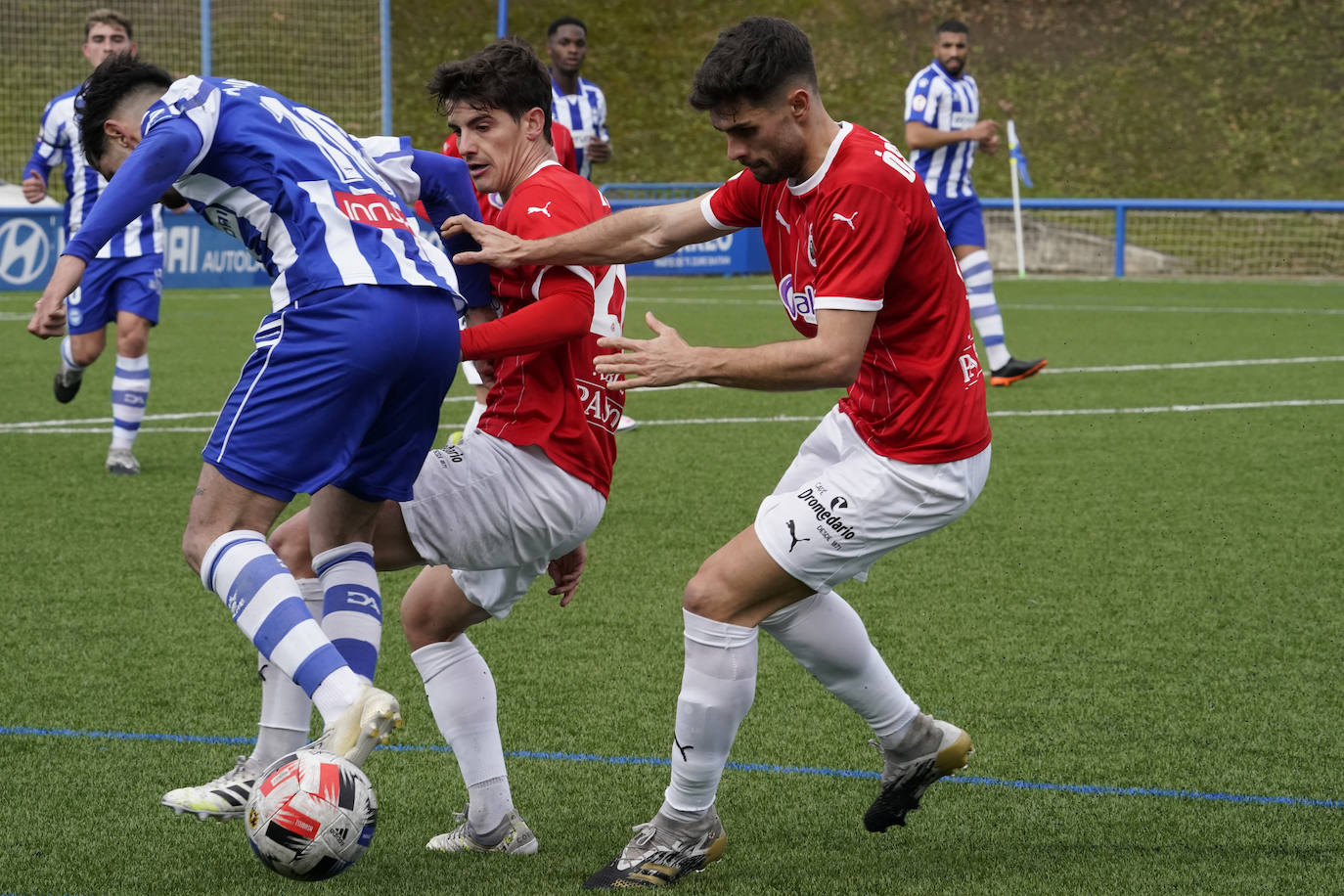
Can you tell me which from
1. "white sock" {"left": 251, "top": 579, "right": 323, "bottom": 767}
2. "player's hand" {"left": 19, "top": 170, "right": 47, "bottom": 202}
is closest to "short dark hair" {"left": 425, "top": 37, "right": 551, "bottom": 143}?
"white sock" {"left": 251, "top": 579, "right": 323, "bottom": 767}

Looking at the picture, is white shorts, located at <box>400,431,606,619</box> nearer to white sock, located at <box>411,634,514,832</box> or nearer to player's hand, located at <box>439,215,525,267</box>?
white sock, located at <box>411,634,514,832</box>

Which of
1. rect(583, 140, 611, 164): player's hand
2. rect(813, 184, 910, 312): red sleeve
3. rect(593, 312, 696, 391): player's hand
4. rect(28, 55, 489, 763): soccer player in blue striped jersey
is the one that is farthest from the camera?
rect(583, 140, 611, 164): player's hand

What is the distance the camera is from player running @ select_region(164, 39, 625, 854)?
356cm

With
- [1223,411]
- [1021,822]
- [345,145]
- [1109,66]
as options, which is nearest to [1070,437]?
[1223,411]

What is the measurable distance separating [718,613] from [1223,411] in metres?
7.40

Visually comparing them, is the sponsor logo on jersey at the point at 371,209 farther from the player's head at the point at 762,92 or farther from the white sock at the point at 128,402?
the white sock at the point at 128,402

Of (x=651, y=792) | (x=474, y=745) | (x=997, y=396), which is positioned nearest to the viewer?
(x=474, y=745)

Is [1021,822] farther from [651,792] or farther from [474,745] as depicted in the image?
[474,745]

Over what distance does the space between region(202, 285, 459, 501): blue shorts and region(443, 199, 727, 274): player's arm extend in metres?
0.26

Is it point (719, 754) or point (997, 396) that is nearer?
point (719, 754)

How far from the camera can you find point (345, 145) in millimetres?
3586

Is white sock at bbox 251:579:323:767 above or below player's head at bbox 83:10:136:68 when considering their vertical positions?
below

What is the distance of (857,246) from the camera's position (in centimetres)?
320

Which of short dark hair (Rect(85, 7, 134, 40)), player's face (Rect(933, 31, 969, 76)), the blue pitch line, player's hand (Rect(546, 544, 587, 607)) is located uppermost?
player's face (Rect(933, 31, 969, 76))
